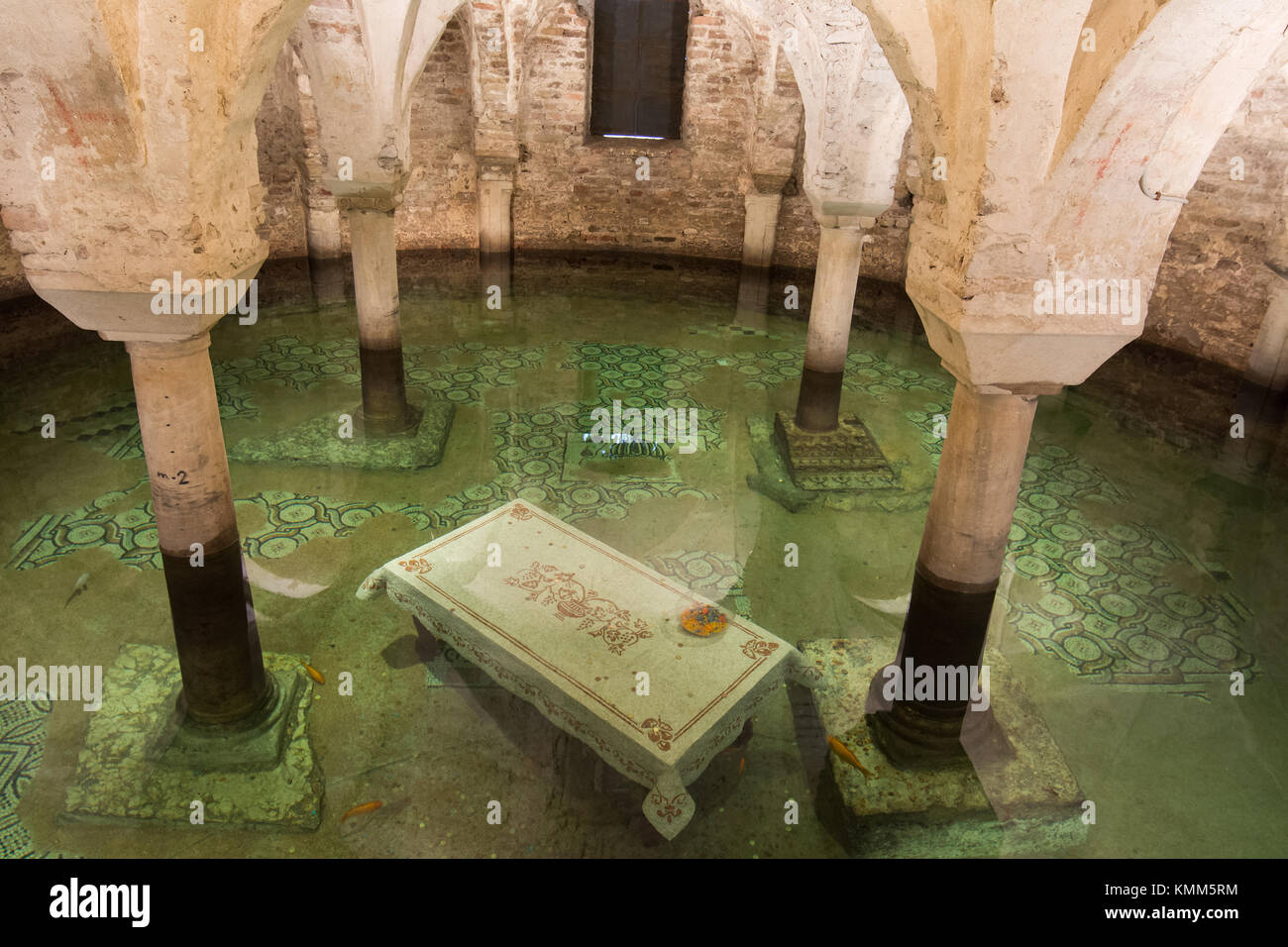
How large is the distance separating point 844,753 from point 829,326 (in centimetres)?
383

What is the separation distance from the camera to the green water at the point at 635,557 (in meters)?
3.79

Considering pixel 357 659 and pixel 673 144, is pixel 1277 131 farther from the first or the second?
pixel 357 659

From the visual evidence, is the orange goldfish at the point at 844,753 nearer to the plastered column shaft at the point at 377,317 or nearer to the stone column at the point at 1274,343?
the plastered column shaft at the point at 377,317

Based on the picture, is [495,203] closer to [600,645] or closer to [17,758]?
[600,645]

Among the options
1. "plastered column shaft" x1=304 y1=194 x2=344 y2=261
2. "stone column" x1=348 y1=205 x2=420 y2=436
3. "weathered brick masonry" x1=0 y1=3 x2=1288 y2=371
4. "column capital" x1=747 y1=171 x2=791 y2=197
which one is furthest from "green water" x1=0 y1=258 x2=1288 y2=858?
"column capital" x1=747 y1=171 x2=791 y2=197

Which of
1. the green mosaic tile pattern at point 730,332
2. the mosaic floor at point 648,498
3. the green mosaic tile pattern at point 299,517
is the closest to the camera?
the mosaic floor at point 648,498

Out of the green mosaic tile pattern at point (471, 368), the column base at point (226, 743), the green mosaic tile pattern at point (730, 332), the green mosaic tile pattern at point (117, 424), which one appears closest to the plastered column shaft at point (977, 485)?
the column base at point (226, 743)

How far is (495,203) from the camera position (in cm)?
1057

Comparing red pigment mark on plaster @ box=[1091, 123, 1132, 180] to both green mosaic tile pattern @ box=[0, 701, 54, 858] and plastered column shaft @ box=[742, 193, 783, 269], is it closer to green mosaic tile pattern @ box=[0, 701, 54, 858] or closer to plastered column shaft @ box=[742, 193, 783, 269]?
green mosaic tile pattern @ box=[0, 701, 54, 858]

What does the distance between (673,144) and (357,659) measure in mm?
9172

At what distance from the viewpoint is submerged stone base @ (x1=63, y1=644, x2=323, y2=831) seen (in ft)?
11.8

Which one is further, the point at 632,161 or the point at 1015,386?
the point at 632,161

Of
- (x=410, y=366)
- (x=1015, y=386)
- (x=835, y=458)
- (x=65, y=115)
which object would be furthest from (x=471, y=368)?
(x=1015, y=386)

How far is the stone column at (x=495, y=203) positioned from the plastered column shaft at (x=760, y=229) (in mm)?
2947
